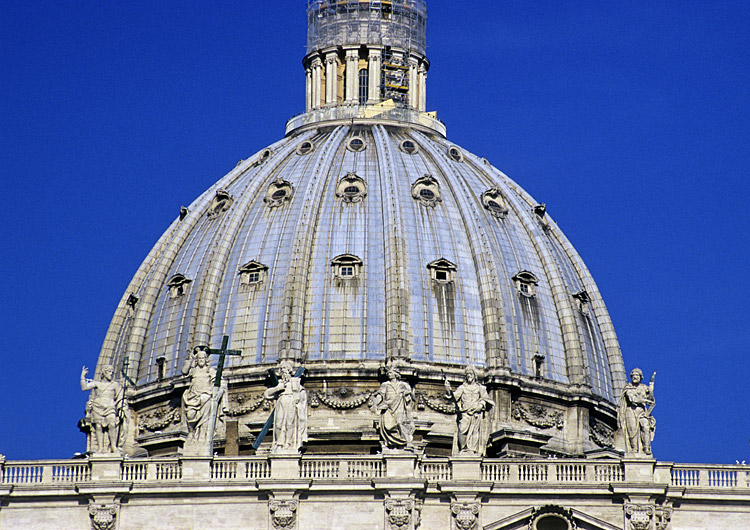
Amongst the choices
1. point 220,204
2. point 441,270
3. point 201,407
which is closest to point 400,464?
point 201,407

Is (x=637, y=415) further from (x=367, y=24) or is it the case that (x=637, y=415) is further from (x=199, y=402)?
(x=367, y=24)

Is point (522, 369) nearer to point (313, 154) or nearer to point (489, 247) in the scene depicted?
point (489, 247)

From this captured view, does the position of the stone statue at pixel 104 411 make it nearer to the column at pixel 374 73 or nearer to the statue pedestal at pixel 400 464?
the statue pedestal at pixel 400 464

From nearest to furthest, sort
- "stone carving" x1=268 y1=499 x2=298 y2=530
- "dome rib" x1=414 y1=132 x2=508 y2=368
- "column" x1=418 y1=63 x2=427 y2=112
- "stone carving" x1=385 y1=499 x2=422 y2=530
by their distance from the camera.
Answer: "stone carving" x1=385 y1=499 x2=422 y2=530, "stone carving" x1=268 y1=499 x2=298 y2=530, "dome rib" x1=414 y1=132 x2=508 y2=368, "column" x1=418 y1=63 x2=427 y2=112

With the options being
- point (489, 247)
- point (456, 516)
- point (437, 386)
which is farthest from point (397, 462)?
point (489, 247)

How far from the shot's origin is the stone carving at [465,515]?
89500mm

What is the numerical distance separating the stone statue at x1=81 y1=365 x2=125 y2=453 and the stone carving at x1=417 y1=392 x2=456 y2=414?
29.4 meters

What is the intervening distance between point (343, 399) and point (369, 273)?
10464 millimetres

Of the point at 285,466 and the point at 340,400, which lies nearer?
the point at 285,466

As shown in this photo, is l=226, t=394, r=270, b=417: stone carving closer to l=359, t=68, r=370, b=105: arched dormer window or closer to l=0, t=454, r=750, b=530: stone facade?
l=359, t=68, r=370, b=105: arched dormer window

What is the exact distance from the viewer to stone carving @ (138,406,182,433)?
122125 mm

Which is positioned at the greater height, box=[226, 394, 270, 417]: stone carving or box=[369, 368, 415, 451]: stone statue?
box=[226, 394, 270, 417]: stone carving

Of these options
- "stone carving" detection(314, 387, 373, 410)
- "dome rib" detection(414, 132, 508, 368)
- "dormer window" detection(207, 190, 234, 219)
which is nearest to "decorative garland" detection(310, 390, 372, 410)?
"stone carving" detection(314, 387, 373, 410)

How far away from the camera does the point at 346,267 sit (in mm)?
127688
